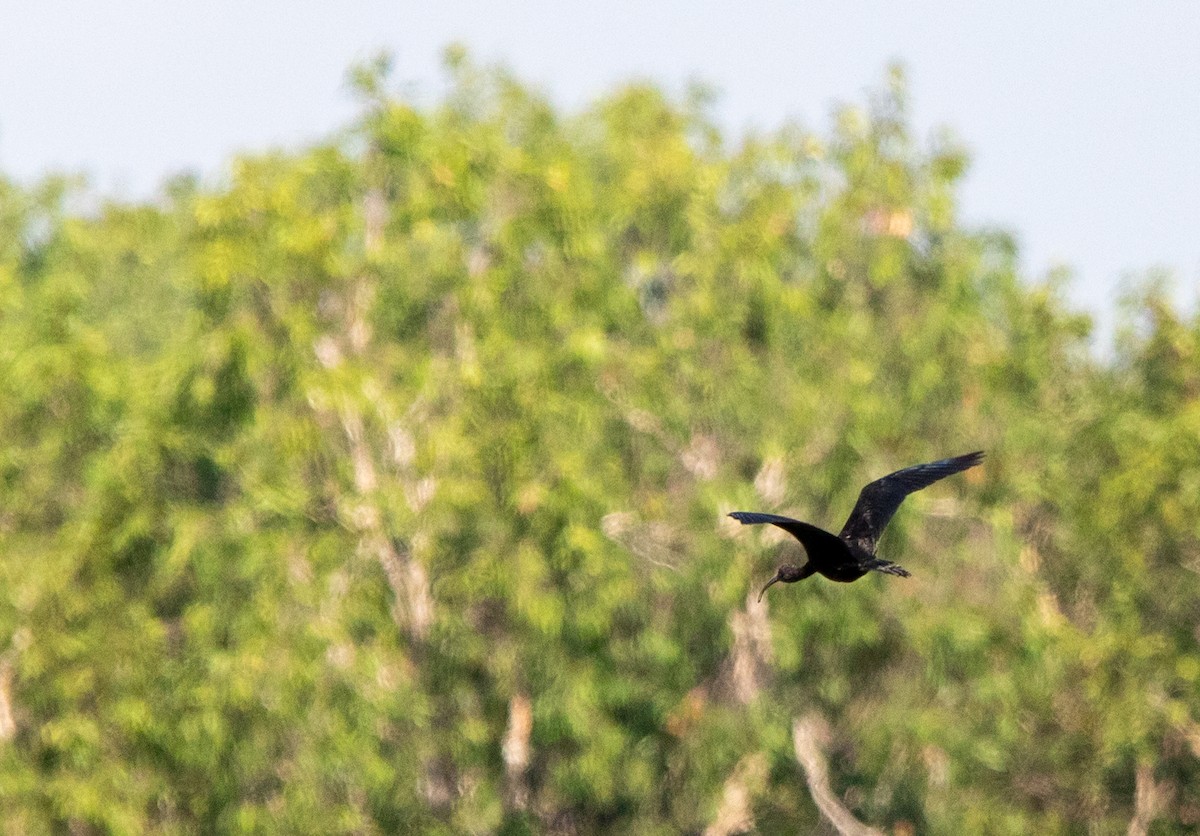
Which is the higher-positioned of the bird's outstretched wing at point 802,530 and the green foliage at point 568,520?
the bird's outstretched wing at point 802,530

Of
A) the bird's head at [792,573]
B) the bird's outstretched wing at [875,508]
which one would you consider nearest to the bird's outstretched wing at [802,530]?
the bird's head at [792,573]

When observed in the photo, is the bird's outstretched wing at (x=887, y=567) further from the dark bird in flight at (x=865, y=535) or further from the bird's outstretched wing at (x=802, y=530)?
the bird's outstretched wing at (x=802, y=530)

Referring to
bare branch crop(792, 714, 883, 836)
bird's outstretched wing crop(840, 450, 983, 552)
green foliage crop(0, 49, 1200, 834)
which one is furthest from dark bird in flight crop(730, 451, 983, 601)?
bare branch crop(792, 714, 883, 836)

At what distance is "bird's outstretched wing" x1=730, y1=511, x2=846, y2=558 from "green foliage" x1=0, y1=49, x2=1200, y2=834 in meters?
13.2

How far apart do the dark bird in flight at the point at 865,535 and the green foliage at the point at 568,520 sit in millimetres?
12704

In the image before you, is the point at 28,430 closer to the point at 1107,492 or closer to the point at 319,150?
the point at 319,150

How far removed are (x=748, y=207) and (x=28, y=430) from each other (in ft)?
28.2

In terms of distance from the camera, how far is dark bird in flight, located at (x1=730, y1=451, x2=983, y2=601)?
14844 mm

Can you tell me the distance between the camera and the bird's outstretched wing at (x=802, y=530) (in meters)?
13.5

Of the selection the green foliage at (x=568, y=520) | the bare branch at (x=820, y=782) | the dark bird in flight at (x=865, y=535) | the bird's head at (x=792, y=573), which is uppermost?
the dark bird in flight at (x=865, y=535)

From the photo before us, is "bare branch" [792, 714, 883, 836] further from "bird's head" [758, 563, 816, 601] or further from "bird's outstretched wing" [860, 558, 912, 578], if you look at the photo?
"bird's outstretched wing" [860, 558, 912, 578]

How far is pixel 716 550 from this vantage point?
2978 cm

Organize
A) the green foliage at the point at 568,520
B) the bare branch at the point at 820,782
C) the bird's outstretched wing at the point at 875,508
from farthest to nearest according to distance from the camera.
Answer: the bare branch at the point at 820,782 < the green foliage at the point at 568,520 < the bird's outstretched wing at the point at 875,508

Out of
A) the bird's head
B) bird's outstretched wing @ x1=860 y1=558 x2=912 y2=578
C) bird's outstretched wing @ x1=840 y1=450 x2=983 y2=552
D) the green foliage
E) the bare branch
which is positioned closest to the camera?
bird's outstretched wing @ x1=860 y1=558 x2=912 y2=578
